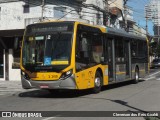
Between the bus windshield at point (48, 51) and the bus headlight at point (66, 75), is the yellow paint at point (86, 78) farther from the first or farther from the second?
the bus windshield at point (48, 51)

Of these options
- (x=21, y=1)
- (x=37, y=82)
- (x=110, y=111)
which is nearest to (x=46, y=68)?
(x=37, y=82)

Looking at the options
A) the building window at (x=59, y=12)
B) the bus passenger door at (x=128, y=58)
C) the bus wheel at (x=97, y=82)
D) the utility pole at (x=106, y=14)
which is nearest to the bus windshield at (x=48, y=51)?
the bus wheel at (x=97, y=82)

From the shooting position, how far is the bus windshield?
15995mm

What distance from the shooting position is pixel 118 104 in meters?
13.7

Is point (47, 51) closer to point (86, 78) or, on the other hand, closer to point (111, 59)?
point (86, 78)

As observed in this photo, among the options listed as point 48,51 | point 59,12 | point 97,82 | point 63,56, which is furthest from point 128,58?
point 59,12

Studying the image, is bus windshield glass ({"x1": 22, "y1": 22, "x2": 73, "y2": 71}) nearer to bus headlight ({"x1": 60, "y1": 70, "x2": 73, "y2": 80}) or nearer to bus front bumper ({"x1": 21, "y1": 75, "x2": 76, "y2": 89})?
bus headlight ({"x1": 60, "y1": 70, "x2": 73, "y2": 80})

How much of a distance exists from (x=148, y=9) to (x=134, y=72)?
134 feet

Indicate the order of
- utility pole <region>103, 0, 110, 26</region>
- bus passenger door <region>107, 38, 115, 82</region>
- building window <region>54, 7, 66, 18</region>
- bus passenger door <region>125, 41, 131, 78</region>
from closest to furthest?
bus passenger door <region>107, 38, 115, 82</region>, bus passenger door <region>125, 41, 131, 78</region>, building window <region>54, 7, 66, 18</region>, utility pole <region>103, 0, 110, 26</region>

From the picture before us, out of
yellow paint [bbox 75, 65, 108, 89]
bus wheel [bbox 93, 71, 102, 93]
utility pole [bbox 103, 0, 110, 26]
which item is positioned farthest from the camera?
utility pole [bbox 103, 0, 110, 26]

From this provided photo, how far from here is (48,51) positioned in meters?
16.2

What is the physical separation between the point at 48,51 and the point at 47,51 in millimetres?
44

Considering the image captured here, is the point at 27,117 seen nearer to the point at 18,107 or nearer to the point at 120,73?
the point at 18,107

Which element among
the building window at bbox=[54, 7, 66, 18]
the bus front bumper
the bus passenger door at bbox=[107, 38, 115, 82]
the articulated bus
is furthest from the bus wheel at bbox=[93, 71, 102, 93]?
the building window at bbox=[54, 7, 66, 18]
